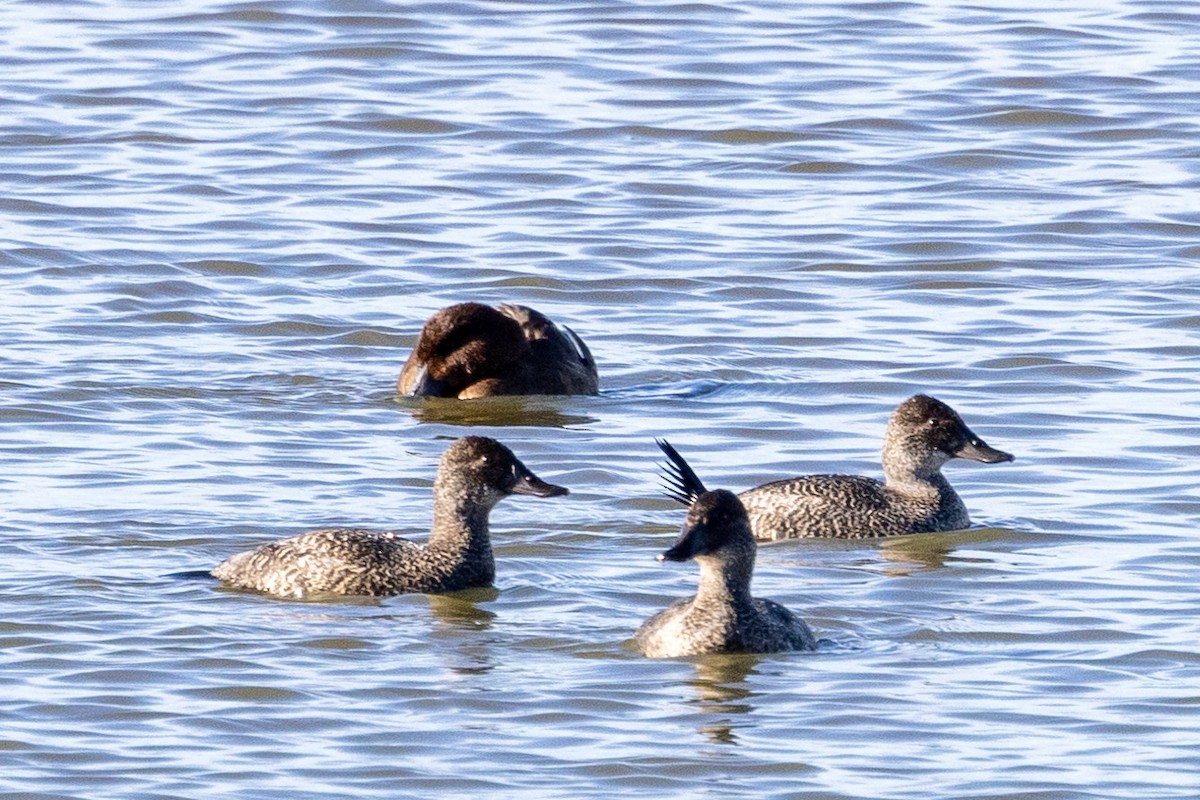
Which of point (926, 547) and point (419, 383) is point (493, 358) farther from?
point (926, 547)

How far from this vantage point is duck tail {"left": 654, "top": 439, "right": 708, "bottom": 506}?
1127 centimetres

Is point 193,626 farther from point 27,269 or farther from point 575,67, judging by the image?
point 575,67

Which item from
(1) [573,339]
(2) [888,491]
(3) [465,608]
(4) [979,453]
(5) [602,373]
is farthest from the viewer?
(5) [602,373]

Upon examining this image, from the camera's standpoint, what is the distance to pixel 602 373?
578 inches

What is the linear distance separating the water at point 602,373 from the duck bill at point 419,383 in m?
0.10

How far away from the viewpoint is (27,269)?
16.6 metres

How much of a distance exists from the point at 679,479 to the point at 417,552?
1.41 m

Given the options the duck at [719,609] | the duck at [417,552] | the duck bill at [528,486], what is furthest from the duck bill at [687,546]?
the duck bill at [528,486]

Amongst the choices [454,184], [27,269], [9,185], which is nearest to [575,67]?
[454,184]

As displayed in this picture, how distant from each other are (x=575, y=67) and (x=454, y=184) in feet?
13.1

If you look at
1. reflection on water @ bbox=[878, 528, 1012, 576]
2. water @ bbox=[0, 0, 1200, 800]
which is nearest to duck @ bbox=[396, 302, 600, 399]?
water @ bbox=[0, 0, 1200, 800]

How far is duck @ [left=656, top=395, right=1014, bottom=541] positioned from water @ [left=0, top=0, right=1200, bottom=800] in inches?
5.9

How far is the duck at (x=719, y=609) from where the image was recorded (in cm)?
955

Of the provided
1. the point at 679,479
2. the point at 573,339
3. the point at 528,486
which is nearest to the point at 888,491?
the point at 679,479
